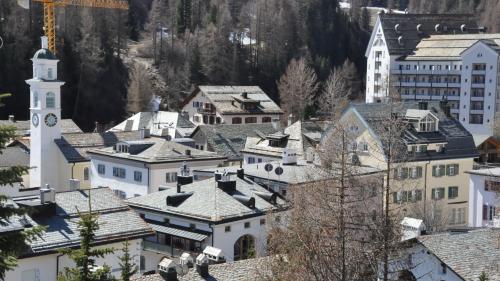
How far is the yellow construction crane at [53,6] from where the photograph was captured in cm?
8512

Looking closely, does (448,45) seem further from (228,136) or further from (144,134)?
(144,134)

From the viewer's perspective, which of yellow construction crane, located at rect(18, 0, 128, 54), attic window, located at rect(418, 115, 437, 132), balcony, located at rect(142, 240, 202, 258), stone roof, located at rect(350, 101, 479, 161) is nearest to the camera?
balcony, located at rect(142, 240, 202, 258)

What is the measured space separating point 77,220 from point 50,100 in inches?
992

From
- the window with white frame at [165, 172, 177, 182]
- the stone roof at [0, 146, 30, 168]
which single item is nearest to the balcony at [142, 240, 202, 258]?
the window with white frame at [165, 172, 177, 182]

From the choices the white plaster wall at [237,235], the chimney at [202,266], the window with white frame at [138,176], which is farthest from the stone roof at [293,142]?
the chimney at [202,266]

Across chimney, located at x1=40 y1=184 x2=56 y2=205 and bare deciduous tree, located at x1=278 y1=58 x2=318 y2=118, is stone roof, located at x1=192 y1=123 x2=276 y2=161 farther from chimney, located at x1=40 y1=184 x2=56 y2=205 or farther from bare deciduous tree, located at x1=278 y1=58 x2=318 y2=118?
chimney, located at x1=40 y1=184 x2=56 y2=205

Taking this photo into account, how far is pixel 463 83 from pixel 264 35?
33.9 m

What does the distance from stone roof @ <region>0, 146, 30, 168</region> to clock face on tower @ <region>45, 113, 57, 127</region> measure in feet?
10.4

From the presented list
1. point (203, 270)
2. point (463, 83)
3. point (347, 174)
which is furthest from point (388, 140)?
point (463, 83)

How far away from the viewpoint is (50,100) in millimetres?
51906

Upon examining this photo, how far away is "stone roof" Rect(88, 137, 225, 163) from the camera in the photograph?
46.1m

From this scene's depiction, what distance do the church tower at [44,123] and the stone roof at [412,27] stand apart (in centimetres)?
5368

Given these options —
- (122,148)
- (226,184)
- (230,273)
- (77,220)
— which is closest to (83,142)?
(122,148)

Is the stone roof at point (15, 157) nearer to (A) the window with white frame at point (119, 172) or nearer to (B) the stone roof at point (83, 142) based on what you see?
(B) the stone roof at point (83, 142)
